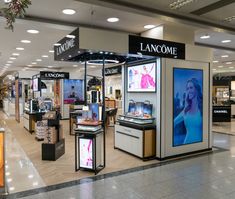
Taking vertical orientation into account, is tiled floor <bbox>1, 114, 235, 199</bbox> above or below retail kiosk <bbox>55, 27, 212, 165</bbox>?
below

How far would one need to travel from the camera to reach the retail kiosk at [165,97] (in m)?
4.82

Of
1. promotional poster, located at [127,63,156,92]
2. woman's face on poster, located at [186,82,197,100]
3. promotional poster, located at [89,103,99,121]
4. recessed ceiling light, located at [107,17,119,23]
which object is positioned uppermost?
recessed ceiling light, located at [107,17,119,23]

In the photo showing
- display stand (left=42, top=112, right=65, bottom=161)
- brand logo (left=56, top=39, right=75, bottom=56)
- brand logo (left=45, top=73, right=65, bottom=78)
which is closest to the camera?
brand logo (left=56, top=39, right=75, bottom=56)

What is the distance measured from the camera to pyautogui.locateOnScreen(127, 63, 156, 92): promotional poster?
541cm

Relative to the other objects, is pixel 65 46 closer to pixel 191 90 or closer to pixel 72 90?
pixel 191 90

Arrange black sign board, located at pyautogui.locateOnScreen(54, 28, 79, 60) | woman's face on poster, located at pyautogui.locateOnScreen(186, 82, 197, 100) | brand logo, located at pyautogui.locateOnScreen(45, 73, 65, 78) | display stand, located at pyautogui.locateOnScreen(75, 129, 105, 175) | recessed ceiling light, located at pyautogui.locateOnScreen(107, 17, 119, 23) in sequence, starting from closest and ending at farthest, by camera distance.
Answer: black sign board, located at pyautogui.locateOnScreen(54, 28, 79, 60) < display stand, located at pyautogui.locateOnScreen(75, 129, 105, 175) < recessed ceiling light, located at pyautogui.locateOnScreen(107, 17, 119, 23) < woman's face on poster, located at pyautogui.locateOnScreen(186, 82, 197, 100) < brand logo, located at pyautogui.locateOnScreen(45, 73, 65, 78)

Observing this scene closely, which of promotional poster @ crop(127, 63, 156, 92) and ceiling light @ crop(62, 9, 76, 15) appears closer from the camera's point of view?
ceiling light @ crop(62, 9, 76, 15)

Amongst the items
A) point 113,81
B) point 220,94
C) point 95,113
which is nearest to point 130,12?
point 95,113

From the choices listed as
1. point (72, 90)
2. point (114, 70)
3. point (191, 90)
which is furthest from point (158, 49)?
point (72, 90)

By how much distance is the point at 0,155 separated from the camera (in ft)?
11.8

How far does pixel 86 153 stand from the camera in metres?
4.49

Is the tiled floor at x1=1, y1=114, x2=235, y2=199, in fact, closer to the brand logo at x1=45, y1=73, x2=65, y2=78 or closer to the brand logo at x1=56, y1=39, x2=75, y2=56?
the brand logo at x1=56, y1=39, x2=75, y2=56

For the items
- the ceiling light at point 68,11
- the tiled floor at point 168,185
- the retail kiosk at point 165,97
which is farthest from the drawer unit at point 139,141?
the ceiling light at point 68,11

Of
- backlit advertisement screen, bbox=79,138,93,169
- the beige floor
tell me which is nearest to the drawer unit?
the beige floor
